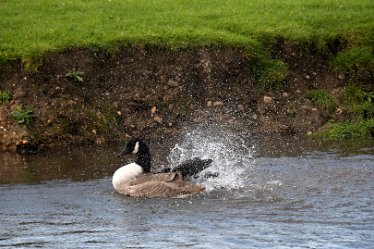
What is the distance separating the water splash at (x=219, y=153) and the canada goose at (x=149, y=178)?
26 cm

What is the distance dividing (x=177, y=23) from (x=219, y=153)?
4.58 meters

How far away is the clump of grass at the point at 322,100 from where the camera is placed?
693 inches

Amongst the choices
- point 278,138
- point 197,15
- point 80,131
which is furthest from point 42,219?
point 197,15

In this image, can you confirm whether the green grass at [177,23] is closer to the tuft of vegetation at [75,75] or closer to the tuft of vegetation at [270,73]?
the tuft of vegetation at [270,73]

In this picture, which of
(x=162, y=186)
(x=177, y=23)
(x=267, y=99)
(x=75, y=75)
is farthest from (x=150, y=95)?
(x=162, y=186)

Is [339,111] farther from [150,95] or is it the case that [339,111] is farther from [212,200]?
[212,200]

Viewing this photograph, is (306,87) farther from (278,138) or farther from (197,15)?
(197,15)

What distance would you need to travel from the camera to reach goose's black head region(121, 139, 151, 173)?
1389 cm

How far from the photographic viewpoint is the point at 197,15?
20000mm

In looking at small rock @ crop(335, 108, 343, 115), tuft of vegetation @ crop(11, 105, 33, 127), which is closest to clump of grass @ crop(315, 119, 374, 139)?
small rock @ crop(335, 108, 343, 115)

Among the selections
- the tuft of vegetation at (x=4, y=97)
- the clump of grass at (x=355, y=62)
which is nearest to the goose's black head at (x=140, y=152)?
the tuft of vegetation at (x=4, y=97)

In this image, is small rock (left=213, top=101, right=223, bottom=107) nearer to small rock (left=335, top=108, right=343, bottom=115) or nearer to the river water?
the river water

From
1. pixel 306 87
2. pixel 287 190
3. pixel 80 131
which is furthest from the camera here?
pixel 306 87

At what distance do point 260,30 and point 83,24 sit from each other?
368 cm
